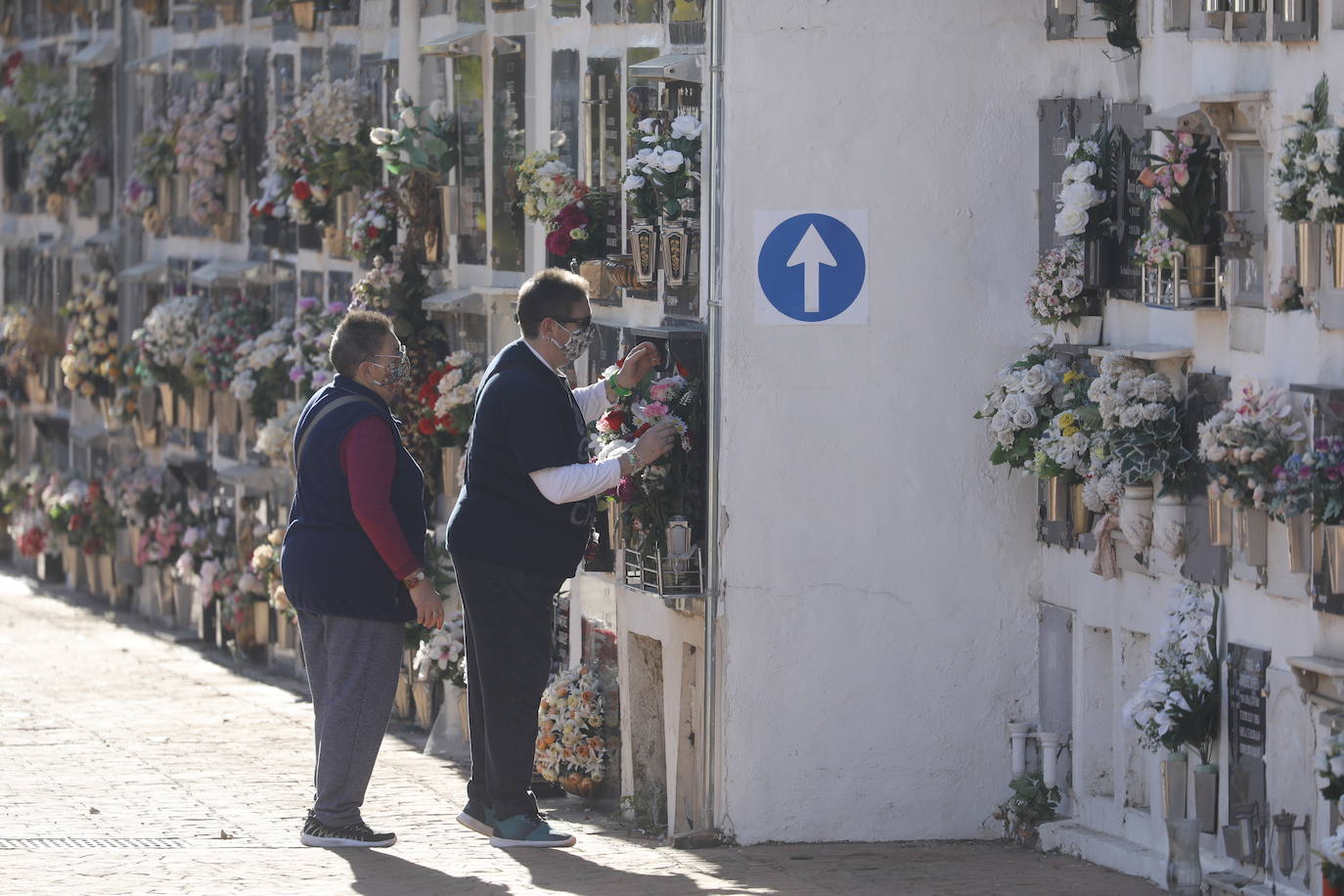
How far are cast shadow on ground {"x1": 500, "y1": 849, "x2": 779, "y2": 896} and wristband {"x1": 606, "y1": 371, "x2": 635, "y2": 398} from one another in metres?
1.84

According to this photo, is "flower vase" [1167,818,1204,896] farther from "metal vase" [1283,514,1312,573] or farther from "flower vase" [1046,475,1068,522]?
"flower vase" [1046,475,1068,522]

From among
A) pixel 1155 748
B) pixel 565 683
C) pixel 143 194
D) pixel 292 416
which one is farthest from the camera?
pixel 143 194

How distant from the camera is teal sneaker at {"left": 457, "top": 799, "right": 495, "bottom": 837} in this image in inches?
403

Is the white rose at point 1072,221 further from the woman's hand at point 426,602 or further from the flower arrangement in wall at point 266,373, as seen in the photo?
the flower arrangement in wall at point 266,373

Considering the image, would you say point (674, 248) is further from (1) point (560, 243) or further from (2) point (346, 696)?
(2) point (346, 696)

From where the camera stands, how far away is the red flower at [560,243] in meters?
12.2

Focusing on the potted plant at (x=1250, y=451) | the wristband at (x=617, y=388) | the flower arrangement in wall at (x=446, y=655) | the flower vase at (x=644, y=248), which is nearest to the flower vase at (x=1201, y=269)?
the potted plant at (x=1250, y=451)

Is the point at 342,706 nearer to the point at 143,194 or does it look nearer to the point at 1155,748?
the point at 1155,748

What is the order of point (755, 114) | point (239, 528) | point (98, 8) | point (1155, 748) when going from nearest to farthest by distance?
point (1155, 748) < point (755, 114) < point (239, 528) < point (98, 8)

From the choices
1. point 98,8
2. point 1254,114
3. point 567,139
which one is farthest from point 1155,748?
point 98,8

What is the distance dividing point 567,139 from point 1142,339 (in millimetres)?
3739

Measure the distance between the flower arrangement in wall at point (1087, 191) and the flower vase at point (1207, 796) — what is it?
2.00m

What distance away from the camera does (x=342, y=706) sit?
10.0m

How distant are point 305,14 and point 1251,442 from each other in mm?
10090
